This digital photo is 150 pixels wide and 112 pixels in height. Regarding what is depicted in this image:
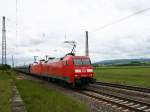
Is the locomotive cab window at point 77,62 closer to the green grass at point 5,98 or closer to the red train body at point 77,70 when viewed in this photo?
the red train body at point 77,70

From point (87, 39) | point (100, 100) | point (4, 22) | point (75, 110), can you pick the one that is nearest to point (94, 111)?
point (75, 110)

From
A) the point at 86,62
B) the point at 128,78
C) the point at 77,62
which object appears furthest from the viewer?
the point at 128,78

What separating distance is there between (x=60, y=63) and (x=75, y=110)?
42.3 ft

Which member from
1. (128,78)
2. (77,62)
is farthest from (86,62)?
(128,78)

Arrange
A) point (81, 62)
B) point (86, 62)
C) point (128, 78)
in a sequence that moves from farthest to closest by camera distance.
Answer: point (128, 78) → point (86, 62) → point (81, 62)

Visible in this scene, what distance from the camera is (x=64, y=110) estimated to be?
10836mm

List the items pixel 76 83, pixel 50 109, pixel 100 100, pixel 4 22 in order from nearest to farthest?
pixel 50 109 → pixel 100 100 → pixel 76 83 → pixel 4 22

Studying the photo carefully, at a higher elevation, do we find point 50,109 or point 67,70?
point 67,70

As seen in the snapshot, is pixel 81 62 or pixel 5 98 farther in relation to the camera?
pixel 81 62

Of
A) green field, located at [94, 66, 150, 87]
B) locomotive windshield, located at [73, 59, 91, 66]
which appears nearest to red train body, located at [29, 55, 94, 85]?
locomotive windshield, located at [73, 59, 91, 66]

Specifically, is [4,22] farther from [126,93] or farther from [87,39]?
[126,93]

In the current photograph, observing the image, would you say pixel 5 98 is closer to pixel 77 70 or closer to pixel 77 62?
pixel 77 70

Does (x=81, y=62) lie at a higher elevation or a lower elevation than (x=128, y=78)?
higher

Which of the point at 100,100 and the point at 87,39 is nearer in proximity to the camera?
the point at 100,100
